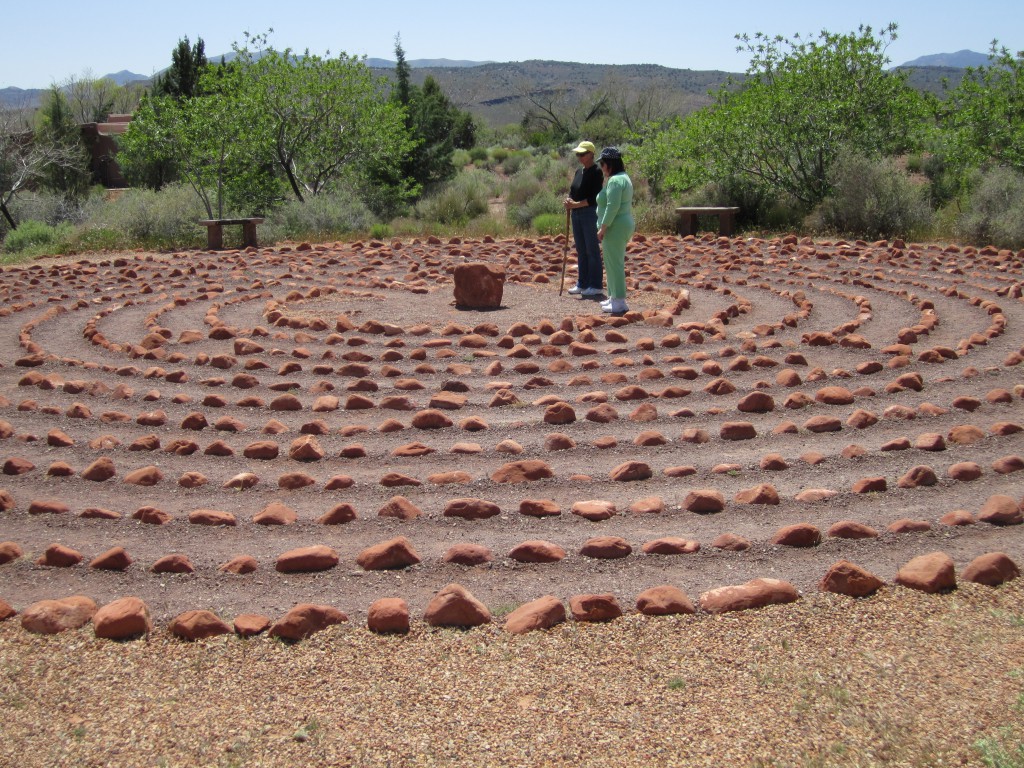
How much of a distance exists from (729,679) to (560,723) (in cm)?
66

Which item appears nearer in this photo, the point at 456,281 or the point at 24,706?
the point at 24,706

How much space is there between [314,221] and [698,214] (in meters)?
7.02

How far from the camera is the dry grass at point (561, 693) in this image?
11.2 feet

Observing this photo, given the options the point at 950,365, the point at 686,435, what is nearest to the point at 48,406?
the point at 686,435

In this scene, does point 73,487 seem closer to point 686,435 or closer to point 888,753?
point 686,435

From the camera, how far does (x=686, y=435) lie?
22.0 ft

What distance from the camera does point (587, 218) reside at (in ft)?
39.8

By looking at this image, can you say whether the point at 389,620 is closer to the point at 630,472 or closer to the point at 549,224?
the point at 630,472

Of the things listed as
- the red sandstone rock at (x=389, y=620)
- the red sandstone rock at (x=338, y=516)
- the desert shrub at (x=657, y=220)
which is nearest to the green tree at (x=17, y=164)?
the desert shrub at (x=657, y=220)

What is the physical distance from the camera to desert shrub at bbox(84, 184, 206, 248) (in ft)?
62.6

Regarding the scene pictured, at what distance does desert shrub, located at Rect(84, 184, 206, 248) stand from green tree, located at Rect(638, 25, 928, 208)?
941 cm

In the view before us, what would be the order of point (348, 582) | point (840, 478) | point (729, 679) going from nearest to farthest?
point (729, 679)
point (348, 582)
point (840, 478)

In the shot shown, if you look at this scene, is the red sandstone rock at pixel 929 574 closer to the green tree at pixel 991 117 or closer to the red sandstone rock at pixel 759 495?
the red sandstone rock at pixel 759 495

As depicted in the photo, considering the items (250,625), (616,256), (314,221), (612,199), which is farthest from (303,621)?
(314,221)
